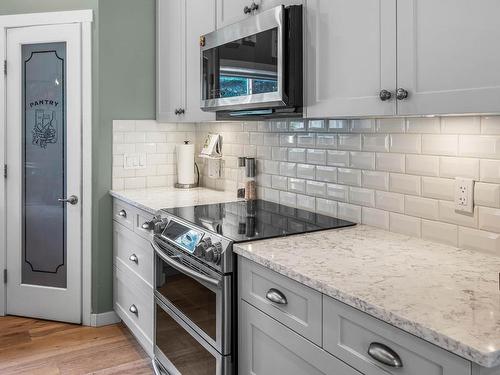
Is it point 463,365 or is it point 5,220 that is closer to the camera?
point 463,365

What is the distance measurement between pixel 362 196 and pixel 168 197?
1.26 meters

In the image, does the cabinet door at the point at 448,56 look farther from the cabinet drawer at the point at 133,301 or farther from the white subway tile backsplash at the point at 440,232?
the cabinet drawer at the point at 133,301

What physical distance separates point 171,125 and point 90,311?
1369 millimetres

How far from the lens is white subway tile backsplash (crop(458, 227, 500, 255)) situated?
5.24 ft

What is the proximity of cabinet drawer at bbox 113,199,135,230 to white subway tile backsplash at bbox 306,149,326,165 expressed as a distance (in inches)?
42.7

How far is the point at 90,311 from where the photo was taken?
10.7 feet

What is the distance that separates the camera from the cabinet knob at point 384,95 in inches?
60.3

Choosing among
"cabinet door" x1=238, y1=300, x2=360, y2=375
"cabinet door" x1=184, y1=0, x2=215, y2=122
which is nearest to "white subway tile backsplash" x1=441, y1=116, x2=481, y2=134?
"cabinet door" x1=238, y1=300, x2=360, y2=375

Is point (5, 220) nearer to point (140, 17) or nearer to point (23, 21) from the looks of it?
point (23, 21)

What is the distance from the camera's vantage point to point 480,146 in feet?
5.33

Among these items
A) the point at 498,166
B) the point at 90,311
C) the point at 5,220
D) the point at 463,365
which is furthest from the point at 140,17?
the point at 463,365

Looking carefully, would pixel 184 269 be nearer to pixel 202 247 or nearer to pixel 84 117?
pixel 202 247

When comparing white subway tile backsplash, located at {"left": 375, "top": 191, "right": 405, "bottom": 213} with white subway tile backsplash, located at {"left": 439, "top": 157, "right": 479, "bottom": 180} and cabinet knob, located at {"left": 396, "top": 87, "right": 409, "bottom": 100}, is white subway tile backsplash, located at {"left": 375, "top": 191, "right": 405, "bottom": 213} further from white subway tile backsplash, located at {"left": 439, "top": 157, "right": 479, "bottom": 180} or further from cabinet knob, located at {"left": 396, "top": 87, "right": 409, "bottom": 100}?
cabinet knob, located at {"left": 396, "top": 87, "right": 409, "bottom": 100}

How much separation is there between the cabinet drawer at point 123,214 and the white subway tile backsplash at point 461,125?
5.86ft
